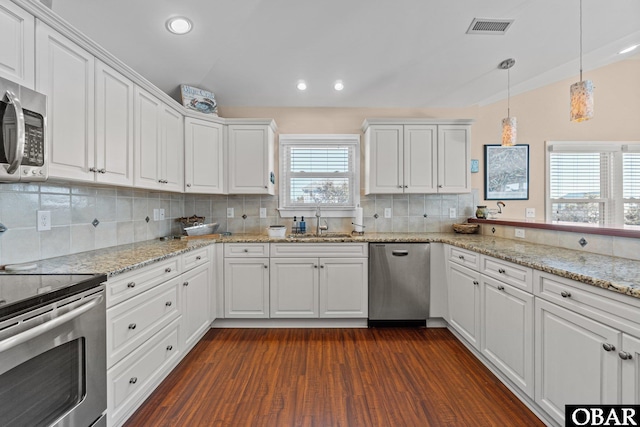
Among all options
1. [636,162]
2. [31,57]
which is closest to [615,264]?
[31,57]

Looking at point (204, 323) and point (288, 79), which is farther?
point (288, 79)

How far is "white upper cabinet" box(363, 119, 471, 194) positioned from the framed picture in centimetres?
62

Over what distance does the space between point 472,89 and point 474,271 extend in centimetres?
220

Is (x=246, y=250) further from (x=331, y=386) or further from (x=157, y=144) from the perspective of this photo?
(x=331, y=386)

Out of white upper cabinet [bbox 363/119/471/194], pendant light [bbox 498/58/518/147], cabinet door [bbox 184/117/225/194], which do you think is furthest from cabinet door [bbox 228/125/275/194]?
pendant light [bbox 498/58/518/147]

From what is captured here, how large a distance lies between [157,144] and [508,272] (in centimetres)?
286

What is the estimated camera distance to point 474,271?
7.09 feet

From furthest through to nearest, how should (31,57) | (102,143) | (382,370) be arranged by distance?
(382,370) < (102,143) < (31,57)

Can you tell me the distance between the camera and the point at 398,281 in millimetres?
2697

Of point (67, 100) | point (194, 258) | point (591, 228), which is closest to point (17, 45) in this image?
point (67, 100)

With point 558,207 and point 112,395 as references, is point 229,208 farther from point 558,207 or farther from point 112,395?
point 558,207

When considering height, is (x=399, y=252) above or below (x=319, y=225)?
below

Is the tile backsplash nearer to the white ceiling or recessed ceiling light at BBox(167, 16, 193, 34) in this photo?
the white ceiling

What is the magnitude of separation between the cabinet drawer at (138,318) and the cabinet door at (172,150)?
40.0 inches
